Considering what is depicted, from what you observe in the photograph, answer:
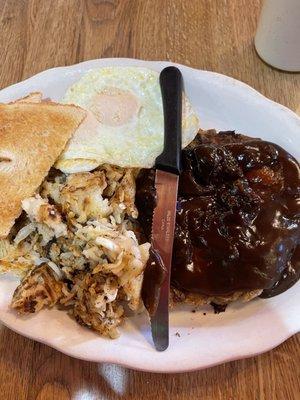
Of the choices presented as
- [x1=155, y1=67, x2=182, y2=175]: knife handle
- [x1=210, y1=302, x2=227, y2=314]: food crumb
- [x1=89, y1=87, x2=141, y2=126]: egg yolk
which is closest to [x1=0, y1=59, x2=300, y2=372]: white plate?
[x1=210, y1=302, x2=227, y2=314]: food crumb

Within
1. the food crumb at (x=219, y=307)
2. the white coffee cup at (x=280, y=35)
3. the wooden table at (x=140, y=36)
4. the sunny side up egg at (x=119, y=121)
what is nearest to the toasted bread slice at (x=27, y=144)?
the sunny side up egg at (x=119, y=121)

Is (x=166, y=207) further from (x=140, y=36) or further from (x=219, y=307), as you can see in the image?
(x=140, y=36)

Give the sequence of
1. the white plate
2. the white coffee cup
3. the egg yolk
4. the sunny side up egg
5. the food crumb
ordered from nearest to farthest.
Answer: the white plate, the food crumb, the sunny side up egg, the egg yolk, the white coffee cup

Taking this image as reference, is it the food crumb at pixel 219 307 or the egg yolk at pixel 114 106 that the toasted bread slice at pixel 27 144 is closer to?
the egg yolk at pixel 114 106

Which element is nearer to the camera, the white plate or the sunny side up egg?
the white plate

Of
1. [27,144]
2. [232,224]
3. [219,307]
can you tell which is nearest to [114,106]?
[27,144]

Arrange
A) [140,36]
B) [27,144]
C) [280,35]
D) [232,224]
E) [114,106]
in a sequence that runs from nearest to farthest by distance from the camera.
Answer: [232,224]
[27,144]
[114,106]
[280,35]
[140,36]

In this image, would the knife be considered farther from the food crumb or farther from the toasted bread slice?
the toasted bread slice
